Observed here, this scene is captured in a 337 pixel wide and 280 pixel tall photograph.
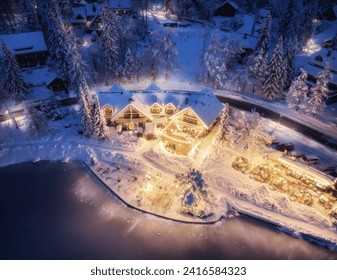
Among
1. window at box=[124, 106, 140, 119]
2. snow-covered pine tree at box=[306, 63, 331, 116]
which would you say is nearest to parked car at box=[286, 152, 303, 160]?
snow-covered pine tree at box=[306, 63, 331, 116]

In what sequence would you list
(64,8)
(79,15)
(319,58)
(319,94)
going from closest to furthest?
(319,94)
(319,58)
(64,8)
(79,15)

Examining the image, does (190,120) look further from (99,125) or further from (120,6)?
(120,6)

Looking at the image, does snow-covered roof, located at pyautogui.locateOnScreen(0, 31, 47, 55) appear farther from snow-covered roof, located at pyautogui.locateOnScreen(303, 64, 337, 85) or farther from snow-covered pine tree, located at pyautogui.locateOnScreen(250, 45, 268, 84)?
snow-covered roof, located at pyautogui.locateOnScreen(303, 64, 337, 85)

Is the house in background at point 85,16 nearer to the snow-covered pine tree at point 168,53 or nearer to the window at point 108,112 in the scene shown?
the snow-covered pine tree at point 168,53

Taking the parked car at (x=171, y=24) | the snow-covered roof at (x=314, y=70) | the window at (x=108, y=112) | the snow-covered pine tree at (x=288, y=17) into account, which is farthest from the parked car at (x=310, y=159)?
the parked car at (x=171, y=24)

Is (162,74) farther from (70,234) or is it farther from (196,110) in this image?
(70,234)

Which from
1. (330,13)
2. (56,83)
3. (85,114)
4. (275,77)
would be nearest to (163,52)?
(56,83)

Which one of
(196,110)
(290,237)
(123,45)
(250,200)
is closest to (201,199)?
(250,200)
